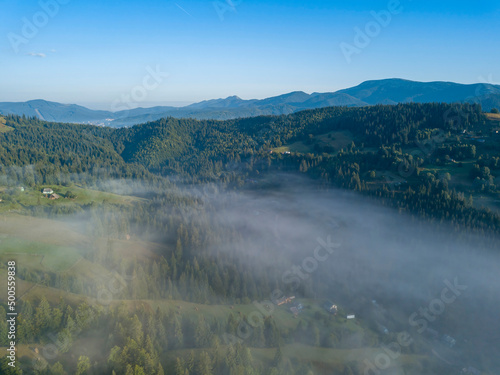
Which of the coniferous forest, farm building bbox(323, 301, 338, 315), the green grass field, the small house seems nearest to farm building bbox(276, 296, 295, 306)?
the coniferous forest

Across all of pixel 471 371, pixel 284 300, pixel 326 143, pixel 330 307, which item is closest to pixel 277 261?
pixel 284 300

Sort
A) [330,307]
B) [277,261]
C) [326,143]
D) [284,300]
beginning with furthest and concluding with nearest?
[326,143], [277,261], [284,300], [330,307]

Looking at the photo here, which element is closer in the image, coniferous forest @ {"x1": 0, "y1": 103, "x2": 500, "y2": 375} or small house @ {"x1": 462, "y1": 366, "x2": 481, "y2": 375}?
coniferous forest @ {"x1": 0, "y1": 103, "x2": 500, "y2": 375}

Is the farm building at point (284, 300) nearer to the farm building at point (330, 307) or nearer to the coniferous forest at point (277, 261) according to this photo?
the coniferous forest at point (277, 261)

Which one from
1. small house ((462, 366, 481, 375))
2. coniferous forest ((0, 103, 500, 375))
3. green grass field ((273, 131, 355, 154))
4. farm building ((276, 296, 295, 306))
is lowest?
small house ((462, 366, 481, 375))

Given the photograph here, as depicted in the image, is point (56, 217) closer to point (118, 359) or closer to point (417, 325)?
point (118, 359)

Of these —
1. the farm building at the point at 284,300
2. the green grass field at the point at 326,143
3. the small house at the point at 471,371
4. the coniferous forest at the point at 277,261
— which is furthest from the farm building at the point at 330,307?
the green grass field at the point at 326,143

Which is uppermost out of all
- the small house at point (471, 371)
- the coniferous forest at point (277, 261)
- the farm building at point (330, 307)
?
the coniferous forest at point (277, 261)

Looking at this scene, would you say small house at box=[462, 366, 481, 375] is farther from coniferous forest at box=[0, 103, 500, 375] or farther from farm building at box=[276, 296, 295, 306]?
farm building at box=[276, 296, 295, 306]

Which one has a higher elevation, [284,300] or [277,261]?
[277,261]

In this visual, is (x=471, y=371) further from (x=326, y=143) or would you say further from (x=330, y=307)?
(x=326, y=143)

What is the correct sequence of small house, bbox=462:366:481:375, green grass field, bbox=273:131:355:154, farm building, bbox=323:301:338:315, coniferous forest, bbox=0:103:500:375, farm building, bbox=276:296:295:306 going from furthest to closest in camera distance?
green grass field, bbox=273:131:355:154 → farm building, bbox=276:296:295:306 → farm building, bbox=323:301:338:315 → small house, bbox=462:366:481:375 → coniferous forest, bbox=0:103:500:375
